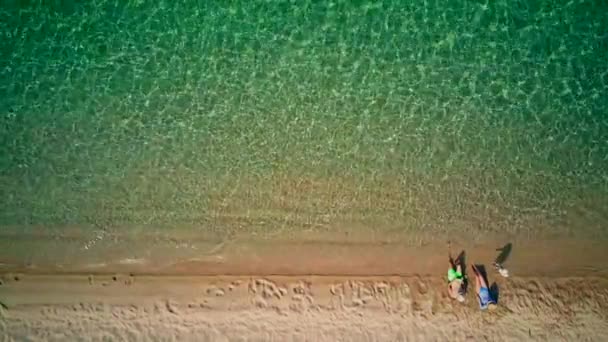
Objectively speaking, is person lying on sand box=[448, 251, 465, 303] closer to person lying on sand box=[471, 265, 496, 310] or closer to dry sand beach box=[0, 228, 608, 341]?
dry sand beach box=[0, 228, 608, 341]

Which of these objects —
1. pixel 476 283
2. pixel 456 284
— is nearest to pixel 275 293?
pixel 456 284

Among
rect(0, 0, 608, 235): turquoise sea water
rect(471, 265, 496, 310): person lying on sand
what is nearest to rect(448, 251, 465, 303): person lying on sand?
rect(471, 265, 496, 310): person lying on sand

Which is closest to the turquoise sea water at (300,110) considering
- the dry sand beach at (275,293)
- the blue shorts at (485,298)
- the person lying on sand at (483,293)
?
the dry sand beach at (275,293)

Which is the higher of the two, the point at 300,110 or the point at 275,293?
the point at 300,110

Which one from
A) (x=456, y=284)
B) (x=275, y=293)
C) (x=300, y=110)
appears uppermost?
(x=300, y=110)

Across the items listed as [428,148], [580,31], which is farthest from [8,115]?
[580,31]

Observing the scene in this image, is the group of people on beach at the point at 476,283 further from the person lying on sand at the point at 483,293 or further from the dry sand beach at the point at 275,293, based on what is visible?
the dry sand beach at the point at 275,293

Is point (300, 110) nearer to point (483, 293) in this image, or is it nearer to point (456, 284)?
point (456, 284)
